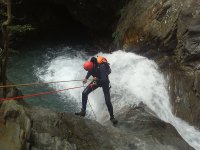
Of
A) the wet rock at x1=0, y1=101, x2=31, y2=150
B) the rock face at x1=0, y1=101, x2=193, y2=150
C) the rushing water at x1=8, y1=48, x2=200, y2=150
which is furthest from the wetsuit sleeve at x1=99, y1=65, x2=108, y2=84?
the wet rock at x1=0, y1=101, x2=31, y2=150

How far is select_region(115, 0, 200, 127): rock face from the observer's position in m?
13.4

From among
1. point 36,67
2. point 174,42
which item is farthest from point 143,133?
point 36,67

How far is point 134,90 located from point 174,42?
2.67 metres

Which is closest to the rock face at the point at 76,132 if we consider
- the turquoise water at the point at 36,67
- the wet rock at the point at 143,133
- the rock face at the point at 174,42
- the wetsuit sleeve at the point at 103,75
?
the wet rock at the point at 143,133

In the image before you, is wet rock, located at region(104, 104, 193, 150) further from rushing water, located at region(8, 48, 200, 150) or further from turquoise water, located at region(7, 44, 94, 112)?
turquoise water, located at region(7, 44, 94, 112)

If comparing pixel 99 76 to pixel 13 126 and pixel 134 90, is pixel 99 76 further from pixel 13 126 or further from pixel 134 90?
Answer: pixel 13 126

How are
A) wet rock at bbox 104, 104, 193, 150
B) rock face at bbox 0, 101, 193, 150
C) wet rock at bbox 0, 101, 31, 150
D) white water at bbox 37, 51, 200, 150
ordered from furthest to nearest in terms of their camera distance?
white water at bbox 37, 51, 200, 150, wet rock at bbox 104, 104, 193, 150, rock face at bbox 0, 101, 193, 150, wet rock at bbox 0, 101, 31, 150

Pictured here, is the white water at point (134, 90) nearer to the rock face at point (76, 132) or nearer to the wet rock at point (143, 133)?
the wet rock at point (143, 133)

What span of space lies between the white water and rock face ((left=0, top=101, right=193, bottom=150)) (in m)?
1.62

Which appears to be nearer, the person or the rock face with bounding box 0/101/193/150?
the rock face with bounding box 0/101/193/150

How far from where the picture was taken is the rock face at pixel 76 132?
7.88m

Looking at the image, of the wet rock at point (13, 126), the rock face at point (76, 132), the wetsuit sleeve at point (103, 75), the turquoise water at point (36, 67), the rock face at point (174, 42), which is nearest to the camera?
the wet rock at point (13, 126)

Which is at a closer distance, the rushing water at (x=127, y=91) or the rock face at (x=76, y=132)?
the rock face at (x=76, y=132)

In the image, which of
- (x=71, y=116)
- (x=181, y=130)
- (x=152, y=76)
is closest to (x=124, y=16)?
(x=152, y=76)
